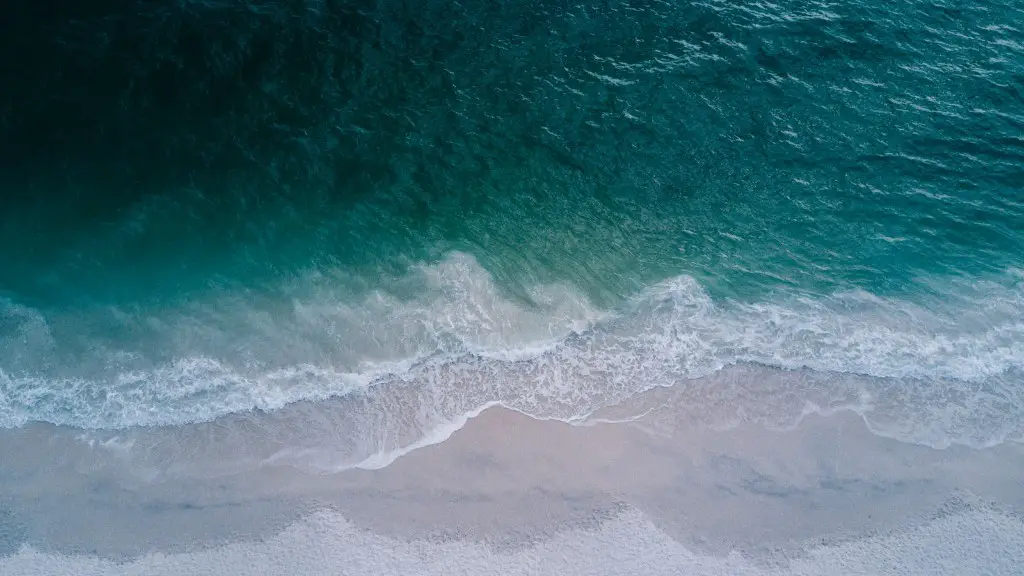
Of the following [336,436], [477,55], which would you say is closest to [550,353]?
[336,436]

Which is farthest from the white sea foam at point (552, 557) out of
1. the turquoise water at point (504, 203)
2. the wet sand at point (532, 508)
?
the turquoise water at point (504, 203)

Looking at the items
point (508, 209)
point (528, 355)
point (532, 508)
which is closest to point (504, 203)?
point (508, 209)

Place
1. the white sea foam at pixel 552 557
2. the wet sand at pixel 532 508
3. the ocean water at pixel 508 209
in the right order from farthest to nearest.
Answer: the ocean water at pixel 508 209 → the wet sand at pixel 532 508 → the white sea foam at pixel 552 557

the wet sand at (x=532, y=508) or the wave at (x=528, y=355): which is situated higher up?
the wave at (x=528, y=355)

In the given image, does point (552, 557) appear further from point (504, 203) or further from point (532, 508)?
point (504, 203)

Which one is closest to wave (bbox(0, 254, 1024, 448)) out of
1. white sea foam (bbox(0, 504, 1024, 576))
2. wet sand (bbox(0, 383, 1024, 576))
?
wet sand (bbox(0, 383, 1024, 576))

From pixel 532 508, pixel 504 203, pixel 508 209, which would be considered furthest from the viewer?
pixel 504 203

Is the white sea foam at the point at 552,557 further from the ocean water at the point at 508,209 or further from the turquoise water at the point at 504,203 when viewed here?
the turquoise water at the point at 504,203
